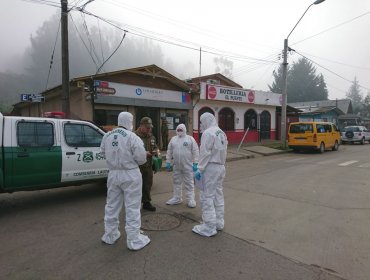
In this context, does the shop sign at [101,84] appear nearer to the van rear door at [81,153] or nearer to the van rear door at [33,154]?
the van rear door at [81,153]

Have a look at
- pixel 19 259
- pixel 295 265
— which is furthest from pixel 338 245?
pixel 19 259

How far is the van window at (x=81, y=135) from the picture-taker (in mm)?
6543

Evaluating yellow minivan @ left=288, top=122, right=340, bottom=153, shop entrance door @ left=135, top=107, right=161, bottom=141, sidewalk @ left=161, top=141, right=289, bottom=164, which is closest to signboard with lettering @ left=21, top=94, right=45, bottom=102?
shop entrance door @ left=135, top=107, right=161, bottom=141

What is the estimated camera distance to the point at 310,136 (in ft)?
58.6

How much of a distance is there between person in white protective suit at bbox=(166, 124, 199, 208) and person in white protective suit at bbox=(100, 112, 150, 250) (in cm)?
212

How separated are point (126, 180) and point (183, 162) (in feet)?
7.59

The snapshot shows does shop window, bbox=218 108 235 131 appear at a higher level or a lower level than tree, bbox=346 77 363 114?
lower

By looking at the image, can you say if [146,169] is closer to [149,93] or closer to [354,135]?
[149,93]

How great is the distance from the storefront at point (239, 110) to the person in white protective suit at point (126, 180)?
14249 mm

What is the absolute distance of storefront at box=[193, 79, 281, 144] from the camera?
742 inches

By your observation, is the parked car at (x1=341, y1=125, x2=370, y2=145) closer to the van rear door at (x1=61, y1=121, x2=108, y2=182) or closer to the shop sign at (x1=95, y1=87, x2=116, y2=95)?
the shop sign at (x1=95, y1=87, x2=116, y2=95)

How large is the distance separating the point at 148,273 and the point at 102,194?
13.8 ft

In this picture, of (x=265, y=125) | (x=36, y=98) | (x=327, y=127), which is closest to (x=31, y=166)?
(x=36, y=98)

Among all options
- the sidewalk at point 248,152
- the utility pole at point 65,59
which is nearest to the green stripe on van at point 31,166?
the utility pole at point 65,59
